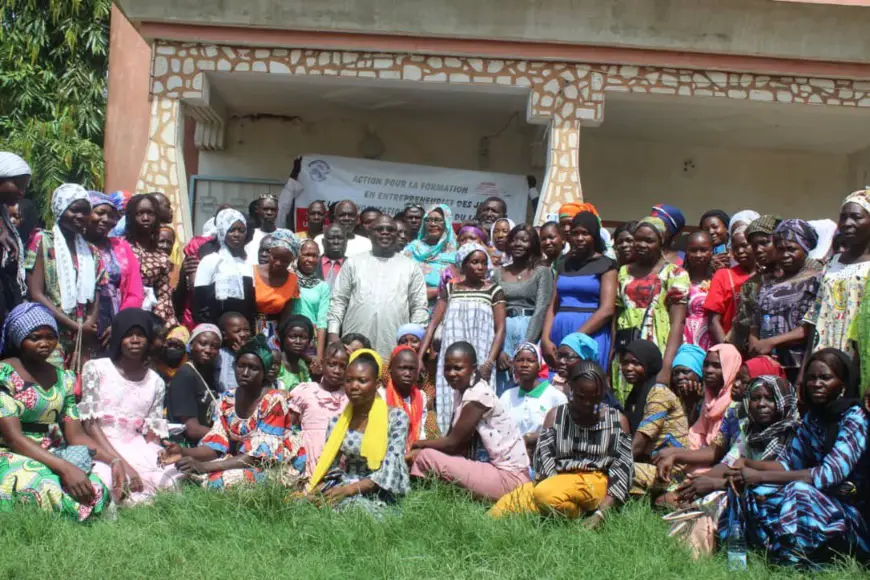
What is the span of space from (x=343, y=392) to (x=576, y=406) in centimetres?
→ 147

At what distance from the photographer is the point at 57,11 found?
13.9 meters

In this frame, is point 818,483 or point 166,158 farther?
point 166,158

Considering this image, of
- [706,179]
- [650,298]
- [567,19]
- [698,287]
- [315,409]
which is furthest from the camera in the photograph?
[706,179]

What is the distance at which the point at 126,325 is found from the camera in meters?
5.90

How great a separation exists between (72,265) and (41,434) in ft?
4.10

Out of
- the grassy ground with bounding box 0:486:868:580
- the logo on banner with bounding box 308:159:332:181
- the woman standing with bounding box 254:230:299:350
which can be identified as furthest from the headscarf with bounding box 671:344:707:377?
the logo on banner with bounding box 308:159:332:181

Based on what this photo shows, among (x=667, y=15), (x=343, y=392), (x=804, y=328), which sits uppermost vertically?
(x=667, y=15)

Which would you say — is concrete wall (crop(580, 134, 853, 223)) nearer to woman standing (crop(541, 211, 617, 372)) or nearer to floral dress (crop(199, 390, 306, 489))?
woman standing (crop(541, 211, 617, 372))

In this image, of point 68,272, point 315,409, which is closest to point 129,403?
point 68,272

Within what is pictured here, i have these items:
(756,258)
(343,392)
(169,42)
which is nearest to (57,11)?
(169,42)

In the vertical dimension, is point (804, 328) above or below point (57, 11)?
below

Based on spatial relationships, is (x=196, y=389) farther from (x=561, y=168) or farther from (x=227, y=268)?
(x=561, y=168)

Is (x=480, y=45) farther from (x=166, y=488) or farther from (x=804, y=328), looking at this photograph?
(x=166, y=488)

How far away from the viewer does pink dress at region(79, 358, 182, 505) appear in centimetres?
573
